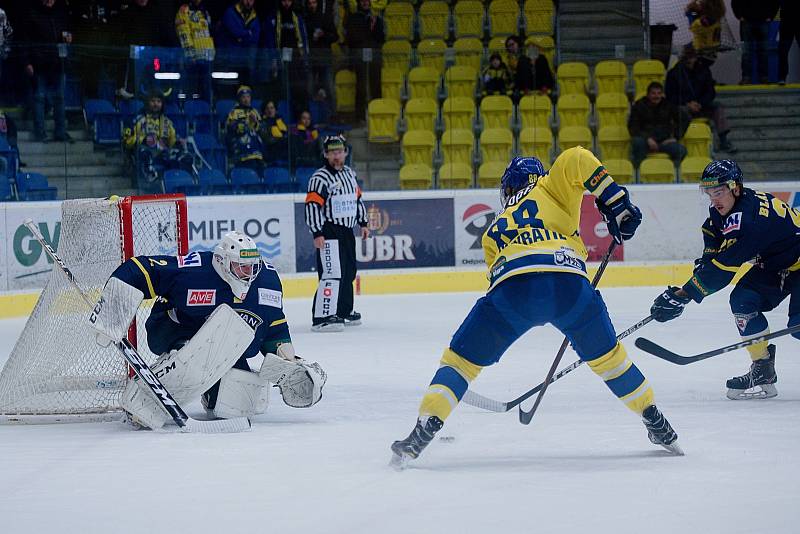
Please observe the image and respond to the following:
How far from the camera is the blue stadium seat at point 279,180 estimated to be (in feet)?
31.0

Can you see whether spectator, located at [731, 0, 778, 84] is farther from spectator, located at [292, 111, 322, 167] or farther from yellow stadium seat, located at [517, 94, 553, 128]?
spectator, located at [292, 111, 322, 167]

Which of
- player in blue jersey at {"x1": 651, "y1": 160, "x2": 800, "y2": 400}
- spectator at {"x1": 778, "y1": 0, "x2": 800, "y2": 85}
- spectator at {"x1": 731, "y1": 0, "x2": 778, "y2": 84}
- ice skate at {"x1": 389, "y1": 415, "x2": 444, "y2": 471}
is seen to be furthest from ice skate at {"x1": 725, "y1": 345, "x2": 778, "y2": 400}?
spectator at {"x1": 778, "y1": 0, "x2": 800, "y2": 85}

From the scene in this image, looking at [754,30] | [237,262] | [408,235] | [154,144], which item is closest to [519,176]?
[237,262]

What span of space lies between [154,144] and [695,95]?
4.64 meters

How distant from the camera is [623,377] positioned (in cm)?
372

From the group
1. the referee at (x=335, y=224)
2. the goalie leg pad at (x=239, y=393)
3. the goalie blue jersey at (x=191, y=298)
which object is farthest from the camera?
the referee at (x=335, y=224)

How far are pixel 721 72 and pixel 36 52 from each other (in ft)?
18.9

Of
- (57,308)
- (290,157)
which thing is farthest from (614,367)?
(290,157)

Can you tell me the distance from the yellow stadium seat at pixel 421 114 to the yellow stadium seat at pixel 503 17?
1.44m

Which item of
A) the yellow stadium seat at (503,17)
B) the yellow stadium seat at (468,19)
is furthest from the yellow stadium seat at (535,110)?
the yellow stadium seat at (468,19)

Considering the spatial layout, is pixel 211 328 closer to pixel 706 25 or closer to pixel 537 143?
pixel 537 143

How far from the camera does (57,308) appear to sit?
15.5 ft

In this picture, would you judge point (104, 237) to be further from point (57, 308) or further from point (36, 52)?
point (36, 52)

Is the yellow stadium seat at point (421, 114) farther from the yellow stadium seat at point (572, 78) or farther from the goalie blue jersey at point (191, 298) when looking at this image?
the goalie blue jersey at point (191, 298)
